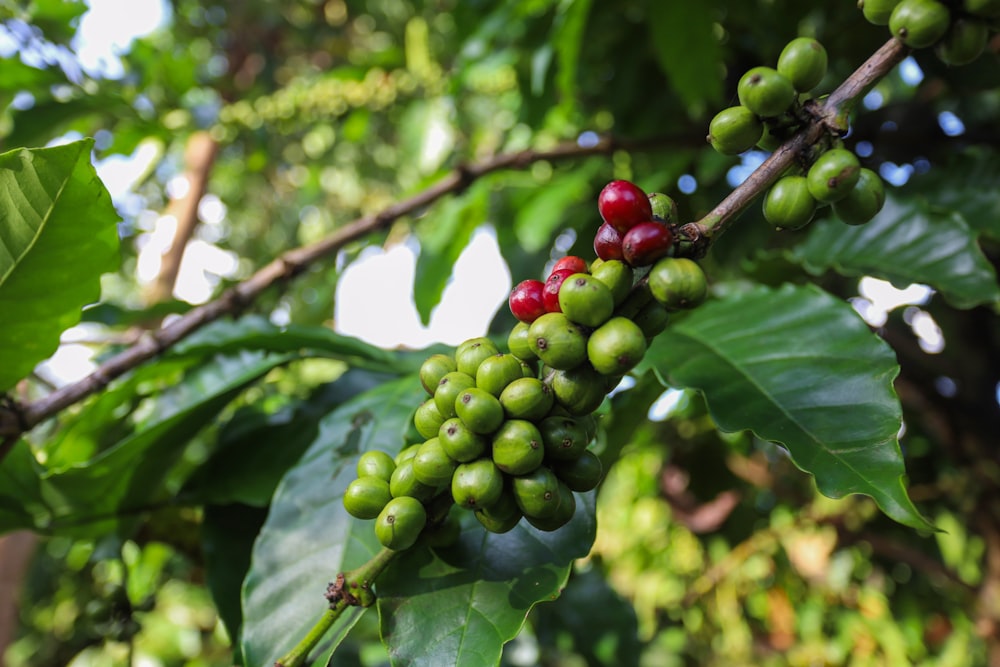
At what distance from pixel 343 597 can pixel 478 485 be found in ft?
0.58

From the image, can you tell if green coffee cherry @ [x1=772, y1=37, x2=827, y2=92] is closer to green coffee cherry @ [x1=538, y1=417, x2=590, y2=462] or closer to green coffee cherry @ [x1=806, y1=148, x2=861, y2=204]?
green coffee cherry @ [x1=806, y1=148, x2=861, y2=204]

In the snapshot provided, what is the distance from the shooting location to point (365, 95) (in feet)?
7.77

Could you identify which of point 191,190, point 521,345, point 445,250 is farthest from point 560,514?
point 191,190

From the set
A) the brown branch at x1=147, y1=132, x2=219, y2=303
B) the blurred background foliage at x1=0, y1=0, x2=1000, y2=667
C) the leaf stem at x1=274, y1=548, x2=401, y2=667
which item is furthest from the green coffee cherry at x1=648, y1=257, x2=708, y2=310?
the brown branch at x1=147, y1=132, x2=219, y2=303

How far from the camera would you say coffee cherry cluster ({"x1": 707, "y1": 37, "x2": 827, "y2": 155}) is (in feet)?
1.88

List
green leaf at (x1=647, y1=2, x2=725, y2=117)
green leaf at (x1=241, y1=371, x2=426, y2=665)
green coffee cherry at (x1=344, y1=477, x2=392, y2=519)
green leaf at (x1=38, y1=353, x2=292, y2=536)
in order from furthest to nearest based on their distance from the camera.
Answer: green leaf at (x1=647, y1=2, x2=725, y2=117)
green leaf at (x1=38, y1=353, x2=292, y2=536)
green leaf at (x1=241, y1=371, x2=426, y2=665)
green coffee cherry at (x1=344, y1=477, x2=392, y2=519)

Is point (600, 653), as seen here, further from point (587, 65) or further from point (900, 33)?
point (587, 65)

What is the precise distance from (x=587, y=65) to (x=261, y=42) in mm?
1957

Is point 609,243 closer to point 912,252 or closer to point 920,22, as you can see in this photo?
point 920,22

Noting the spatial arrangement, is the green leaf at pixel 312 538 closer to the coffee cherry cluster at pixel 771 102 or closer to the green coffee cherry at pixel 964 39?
the coffee cherry cluster at pixel 771 102

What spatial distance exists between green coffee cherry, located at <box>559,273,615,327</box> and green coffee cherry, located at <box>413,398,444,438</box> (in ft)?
0.50

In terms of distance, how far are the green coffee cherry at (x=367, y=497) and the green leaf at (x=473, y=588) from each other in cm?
10

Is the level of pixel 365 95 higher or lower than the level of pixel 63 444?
higher

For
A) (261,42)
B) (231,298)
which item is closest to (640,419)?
(231,298)
